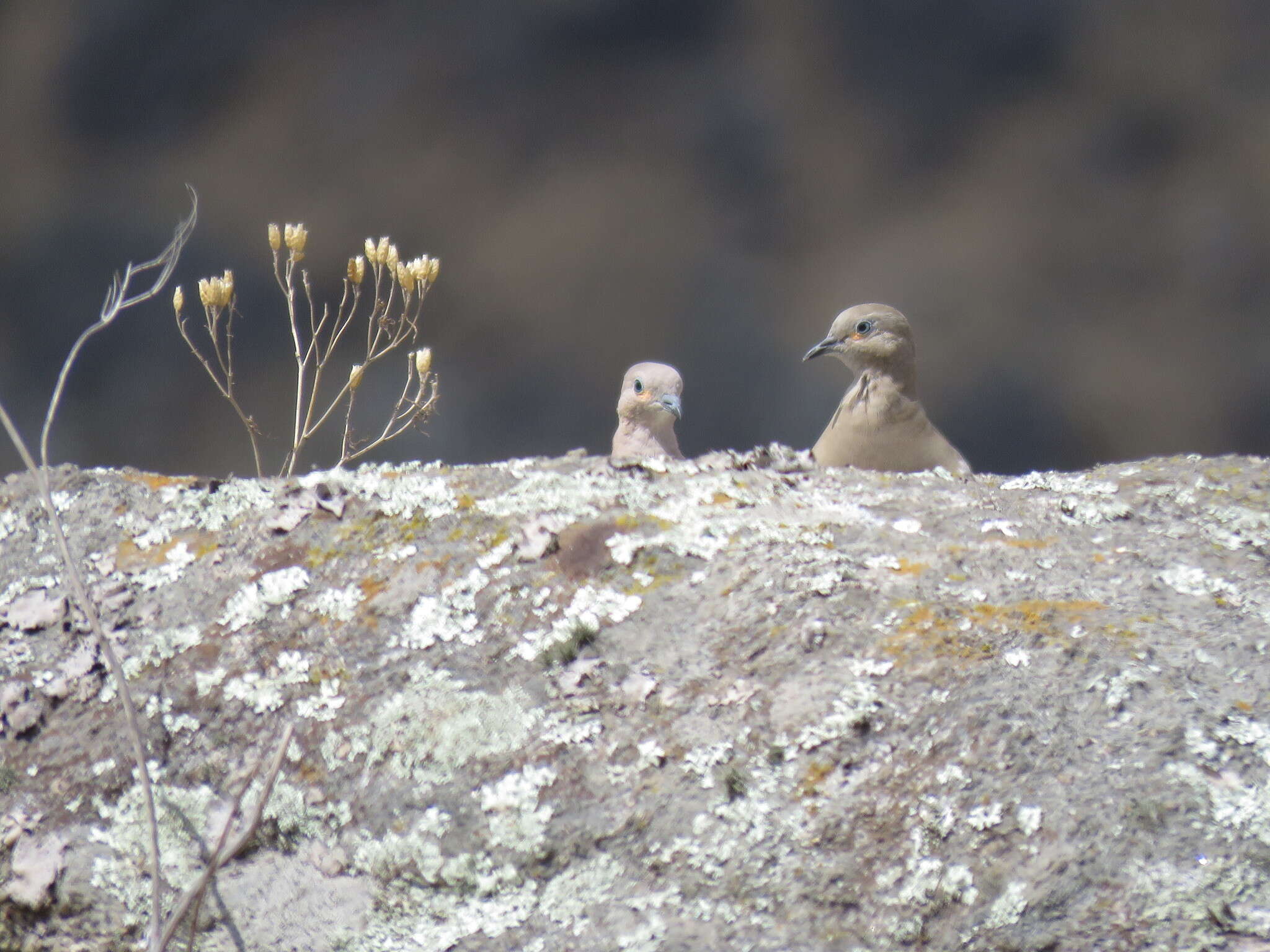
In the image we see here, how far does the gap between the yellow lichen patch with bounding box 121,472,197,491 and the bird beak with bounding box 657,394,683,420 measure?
1.69 meters

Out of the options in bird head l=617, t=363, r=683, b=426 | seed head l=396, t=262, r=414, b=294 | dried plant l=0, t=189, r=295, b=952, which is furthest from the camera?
A: bird head l=617, t=363, r=683, b=426

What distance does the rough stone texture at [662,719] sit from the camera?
61.3 inches

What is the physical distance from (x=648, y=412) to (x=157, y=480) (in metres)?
1.90

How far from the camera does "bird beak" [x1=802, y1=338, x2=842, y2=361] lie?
142 inches

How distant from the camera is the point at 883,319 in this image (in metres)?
3.54

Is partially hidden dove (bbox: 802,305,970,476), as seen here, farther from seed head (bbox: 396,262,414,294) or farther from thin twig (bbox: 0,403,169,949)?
thin twig (bbox: 0,403,169,949)

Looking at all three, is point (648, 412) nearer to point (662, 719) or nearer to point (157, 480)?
point (157, 480)

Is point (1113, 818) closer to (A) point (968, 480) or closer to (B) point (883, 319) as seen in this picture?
(A) point (968, 480)

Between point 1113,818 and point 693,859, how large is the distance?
549mm

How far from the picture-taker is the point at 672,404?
3607 mm

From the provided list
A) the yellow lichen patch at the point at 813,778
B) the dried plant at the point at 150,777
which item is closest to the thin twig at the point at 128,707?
the dried plant at the point at 150,777

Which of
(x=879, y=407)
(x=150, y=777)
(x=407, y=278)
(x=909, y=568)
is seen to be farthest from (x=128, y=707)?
(x=879, y=407)

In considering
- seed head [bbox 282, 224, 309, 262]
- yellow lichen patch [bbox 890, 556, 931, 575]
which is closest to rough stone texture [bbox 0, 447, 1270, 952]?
yellow lichen patch [bbox 890, 556, 931, 575]

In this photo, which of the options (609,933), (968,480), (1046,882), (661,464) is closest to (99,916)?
(609,933)
